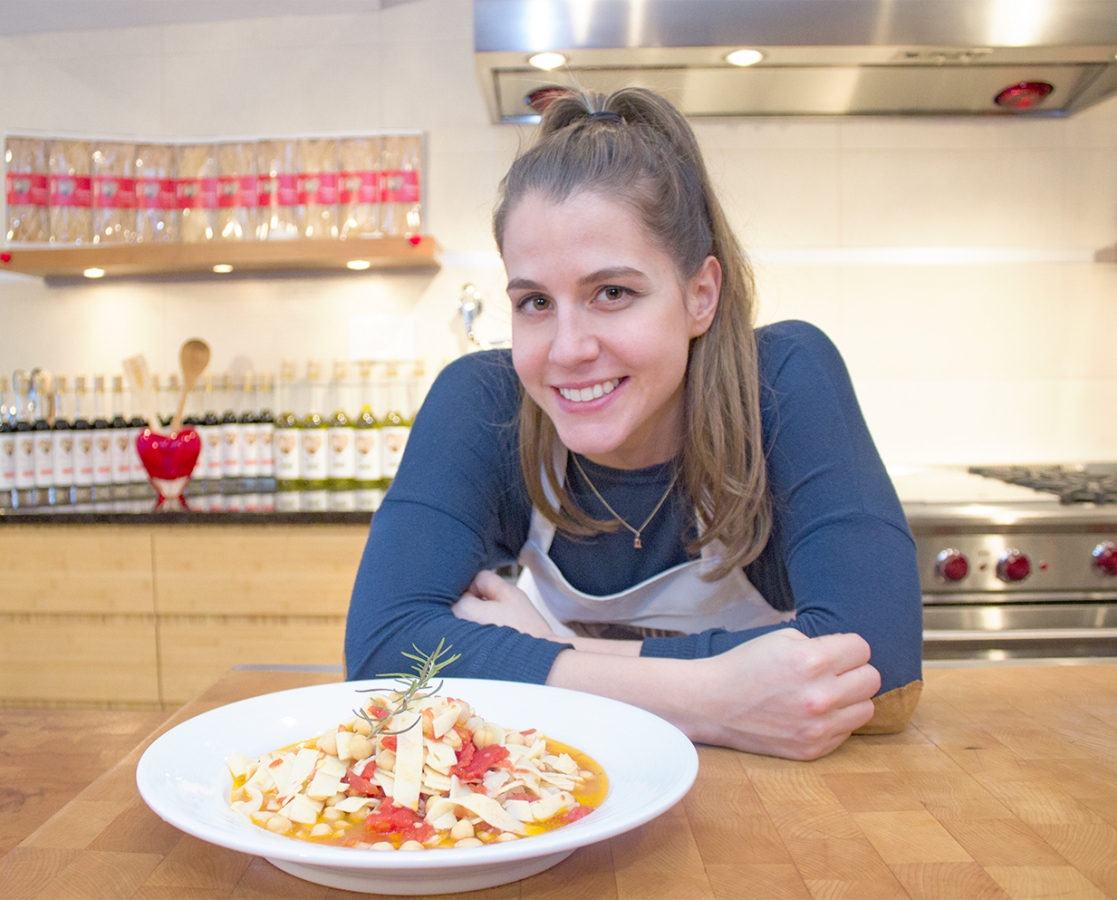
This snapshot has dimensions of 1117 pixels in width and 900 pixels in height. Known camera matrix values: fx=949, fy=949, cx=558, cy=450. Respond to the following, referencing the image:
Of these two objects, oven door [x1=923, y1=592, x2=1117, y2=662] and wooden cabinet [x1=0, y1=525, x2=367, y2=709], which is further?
wooden cabinet [x1=0, y1=525, x2=367, y2=709]

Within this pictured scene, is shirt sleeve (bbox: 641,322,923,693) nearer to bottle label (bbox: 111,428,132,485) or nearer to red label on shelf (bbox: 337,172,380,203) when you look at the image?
red label on shelf (bbox: 337,172,380,203)

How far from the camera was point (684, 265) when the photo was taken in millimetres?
978

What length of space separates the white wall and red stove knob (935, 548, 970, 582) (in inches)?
30.8

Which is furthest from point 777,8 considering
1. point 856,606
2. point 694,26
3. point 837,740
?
point 837,740

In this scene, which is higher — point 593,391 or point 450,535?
point 593,391

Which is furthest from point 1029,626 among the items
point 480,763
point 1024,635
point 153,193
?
point 153,193

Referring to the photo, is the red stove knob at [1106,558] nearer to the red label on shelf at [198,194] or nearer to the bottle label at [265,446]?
the bottle label at [265,446]

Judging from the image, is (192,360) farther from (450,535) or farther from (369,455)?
(450,535)

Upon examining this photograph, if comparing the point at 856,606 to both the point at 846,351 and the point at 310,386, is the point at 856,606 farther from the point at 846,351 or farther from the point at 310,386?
the point at 310,386

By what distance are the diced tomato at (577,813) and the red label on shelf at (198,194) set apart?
2302 millimetres

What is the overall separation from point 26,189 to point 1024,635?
258cm

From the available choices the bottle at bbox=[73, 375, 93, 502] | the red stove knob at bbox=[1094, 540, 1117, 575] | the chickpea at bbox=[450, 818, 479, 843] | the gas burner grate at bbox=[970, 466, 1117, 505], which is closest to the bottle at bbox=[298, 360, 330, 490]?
the bottle at bbox=[73, 375, 93, 502]

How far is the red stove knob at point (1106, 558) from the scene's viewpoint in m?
1.74

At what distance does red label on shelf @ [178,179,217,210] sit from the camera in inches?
98.0
